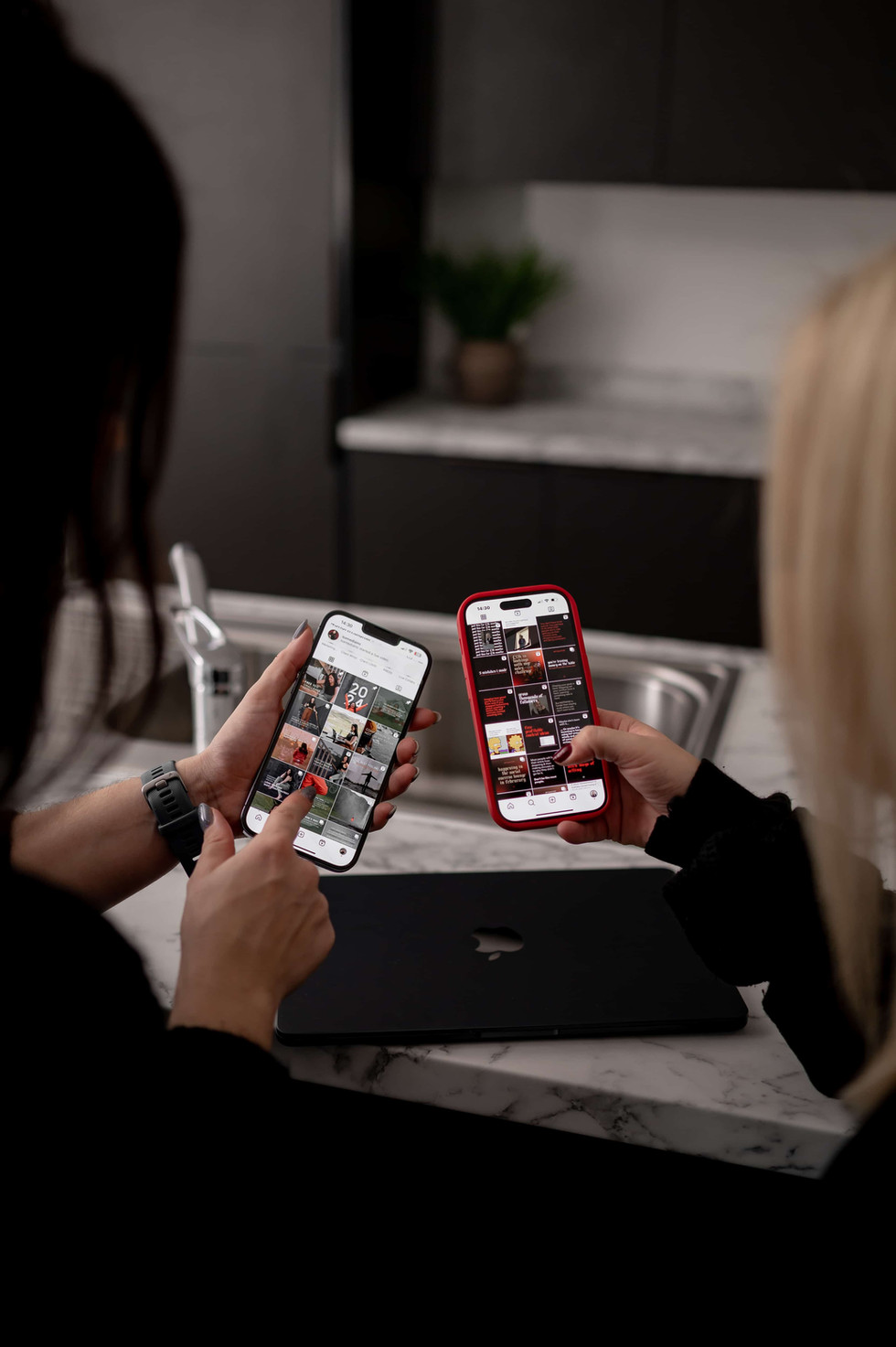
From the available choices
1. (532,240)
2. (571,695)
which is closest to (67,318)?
(571,695)

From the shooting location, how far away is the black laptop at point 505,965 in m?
0.80

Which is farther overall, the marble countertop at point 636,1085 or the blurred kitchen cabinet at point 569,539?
the blurred kitchen cabinet at point 569,539

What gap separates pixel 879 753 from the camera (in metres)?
0.59

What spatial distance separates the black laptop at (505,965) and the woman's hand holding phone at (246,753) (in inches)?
4.3

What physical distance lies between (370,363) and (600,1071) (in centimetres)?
229

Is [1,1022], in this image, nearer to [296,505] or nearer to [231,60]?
[296,505]

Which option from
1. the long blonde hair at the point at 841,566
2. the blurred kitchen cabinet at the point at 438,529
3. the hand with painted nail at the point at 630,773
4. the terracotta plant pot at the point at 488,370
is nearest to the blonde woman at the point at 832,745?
the long blonde hair at the point at 841,566

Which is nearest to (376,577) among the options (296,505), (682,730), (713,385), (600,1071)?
(296,505)

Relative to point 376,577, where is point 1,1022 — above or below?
above

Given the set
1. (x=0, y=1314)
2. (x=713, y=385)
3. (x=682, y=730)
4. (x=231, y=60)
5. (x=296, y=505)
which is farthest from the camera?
(x=713, y=385)

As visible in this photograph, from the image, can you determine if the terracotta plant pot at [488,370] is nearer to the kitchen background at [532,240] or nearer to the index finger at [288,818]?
the kitchen background at [532,240]

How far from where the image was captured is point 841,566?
564 millimetres

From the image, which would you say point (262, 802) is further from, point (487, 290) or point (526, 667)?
point (487, 290)

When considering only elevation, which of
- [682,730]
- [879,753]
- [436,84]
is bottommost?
[682,730]
